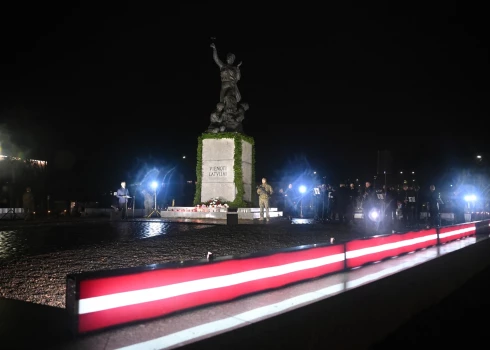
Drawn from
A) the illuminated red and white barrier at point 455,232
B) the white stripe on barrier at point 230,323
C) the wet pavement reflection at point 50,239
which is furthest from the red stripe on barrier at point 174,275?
the illuminated red and white barrier at point 455,232

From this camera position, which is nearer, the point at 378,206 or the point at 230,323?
the point at 230,323

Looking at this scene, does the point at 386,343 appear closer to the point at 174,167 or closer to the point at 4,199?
the point at 4,199

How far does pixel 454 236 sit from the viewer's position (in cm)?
1385

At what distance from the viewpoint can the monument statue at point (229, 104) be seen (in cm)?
2177

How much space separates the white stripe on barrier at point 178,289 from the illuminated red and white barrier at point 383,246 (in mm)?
1605

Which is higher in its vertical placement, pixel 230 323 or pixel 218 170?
pixel 218 170

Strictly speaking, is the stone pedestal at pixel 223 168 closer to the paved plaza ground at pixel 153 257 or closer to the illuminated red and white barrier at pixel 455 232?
the paved plaza ground at pixel 153 257

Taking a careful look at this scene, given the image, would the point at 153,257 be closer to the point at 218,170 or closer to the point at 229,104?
the point at 218,170

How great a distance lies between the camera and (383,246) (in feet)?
29.7

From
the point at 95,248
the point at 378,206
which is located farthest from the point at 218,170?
the point at 95,248

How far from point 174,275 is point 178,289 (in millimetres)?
203

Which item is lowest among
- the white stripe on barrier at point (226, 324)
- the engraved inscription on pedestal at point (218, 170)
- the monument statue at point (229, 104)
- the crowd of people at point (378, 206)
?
the white stripe on barrier at point (226, 324)

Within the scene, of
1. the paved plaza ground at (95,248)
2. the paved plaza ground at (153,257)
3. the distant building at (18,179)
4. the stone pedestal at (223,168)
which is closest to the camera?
the paved plaza ground at (153,257)

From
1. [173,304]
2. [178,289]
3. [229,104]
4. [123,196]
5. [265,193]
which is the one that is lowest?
[173,304]
